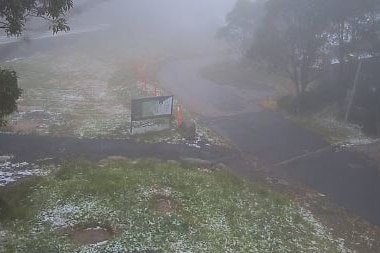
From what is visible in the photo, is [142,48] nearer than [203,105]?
No

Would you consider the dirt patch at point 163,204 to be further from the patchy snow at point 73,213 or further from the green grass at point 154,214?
the patchy snow at point 73,213

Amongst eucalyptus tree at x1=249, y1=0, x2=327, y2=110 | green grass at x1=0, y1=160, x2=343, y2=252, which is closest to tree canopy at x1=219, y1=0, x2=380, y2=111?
eucalyptus tree at x1=249, y1=0, x2=327, y2=110

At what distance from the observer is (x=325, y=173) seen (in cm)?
2003

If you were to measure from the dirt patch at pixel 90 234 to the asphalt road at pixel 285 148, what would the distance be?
7.96m

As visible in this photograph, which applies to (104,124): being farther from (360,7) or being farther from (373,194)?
(360,7)

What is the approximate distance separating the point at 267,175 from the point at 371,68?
12.8 m

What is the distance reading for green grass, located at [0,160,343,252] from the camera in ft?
42.2

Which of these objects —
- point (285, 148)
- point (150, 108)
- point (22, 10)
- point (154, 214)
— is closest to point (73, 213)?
point (154, 214)

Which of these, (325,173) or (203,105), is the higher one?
(203,105)

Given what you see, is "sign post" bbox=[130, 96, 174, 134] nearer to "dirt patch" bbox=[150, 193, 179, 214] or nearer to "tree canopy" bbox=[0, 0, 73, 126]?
"dirt patch" bbox=[150, 193, 179, 214]

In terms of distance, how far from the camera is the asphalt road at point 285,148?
18.3 meters

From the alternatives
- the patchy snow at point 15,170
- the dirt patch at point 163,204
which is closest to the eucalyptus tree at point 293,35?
the dirt patch at point 163,204

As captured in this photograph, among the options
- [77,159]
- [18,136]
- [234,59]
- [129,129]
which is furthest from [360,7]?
[234,59]

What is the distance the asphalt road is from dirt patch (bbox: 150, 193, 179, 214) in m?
5.33
